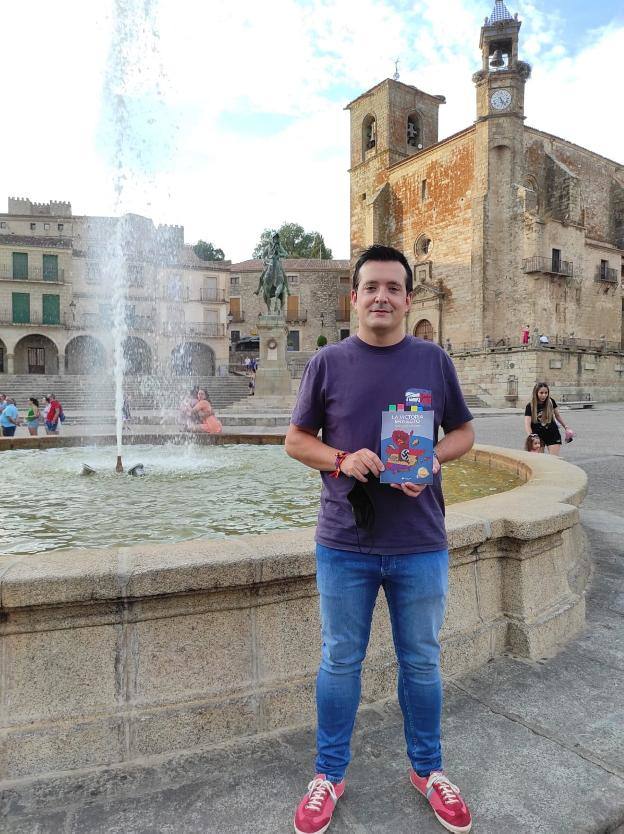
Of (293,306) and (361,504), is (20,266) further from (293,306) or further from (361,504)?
(361,504)

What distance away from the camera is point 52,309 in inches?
1454

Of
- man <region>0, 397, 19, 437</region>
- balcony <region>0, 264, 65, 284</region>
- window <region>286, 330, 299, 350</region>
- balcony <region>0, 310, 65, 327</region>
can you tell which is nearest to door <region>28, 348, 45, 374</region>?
balcony <region>0, 310, 65, 327</region>

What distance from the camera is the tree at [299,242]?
61562 millimetres

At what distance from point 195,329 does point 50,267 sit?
10.0 meters

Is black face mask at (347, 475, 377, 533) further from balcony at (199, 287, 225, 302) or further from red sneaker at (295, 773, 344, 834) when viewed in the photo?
balcony at (199, 287, 225, 302)

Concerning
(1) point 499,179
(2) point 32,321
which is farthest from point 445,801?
(2) point 32,321

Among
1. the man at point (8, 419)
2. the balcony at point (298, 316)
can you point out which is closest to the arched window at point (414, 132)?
the balcony at point (298, 316)

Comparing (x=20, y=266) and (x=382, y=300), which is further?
(x=20, y=266)

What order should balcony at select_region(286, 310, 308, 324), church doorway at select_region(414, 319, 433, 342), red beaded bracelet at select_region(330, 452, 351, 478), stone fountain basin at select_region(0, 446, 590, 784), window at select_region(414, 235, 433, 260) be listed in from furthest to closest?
balcony at select_region(286, 310, 308, 324)
window at select_region(414, 235, 433, 260)
church doorway at select_region(414, 319, 433, 342)
stone fountain basin at select_region(0, 446, 590, 784)
red beaded bracelet at select_region(330, 452, 351, 478)

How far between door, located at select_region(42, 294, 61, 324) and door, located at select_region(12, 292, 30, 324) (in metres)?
1.03

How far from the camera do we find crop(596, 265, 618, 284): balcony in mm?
36969

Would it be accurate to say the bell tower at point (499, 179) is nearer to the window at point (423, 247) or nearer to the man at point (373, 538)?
the window at point (423, 247)

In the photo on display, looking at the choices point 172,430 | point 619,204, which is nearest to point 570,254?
point 619,204

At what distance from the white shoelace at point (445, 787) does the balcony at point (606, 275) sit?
40.5m
